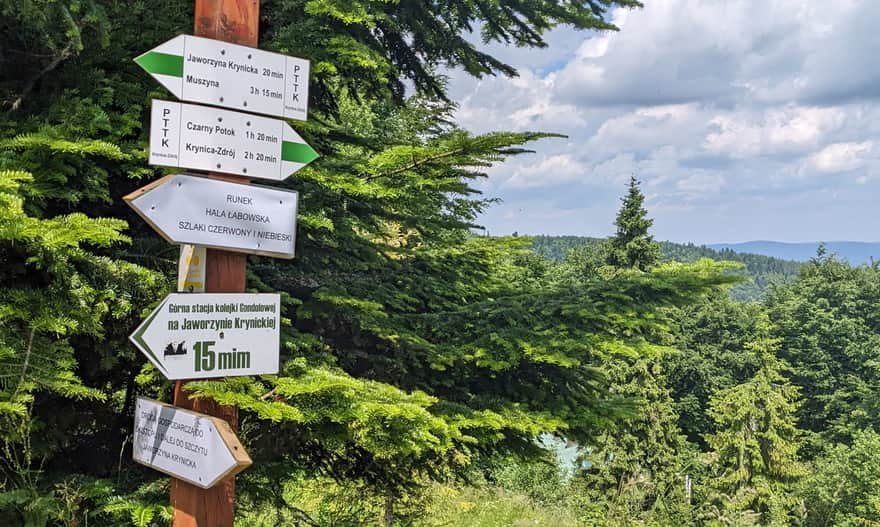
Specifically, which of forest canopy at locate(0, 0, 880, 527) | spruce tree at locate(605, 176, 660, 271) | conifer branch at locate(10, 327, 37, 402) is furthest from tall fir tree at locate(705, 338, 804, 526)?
conifer branch at locate(10, 327, 37, 402)

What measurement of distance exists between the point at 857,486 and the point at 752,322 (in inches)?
715

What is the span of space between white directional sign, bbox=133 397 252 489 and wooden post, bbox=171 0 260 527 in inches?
4.3

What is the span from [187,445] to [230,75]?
150cm

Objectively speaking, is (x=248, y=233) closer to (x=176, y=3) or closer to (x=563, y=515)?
(x=176, y=3)

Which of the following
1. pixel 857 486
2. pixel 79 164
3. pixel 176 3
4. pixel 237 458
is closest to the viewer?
pixel 237 458

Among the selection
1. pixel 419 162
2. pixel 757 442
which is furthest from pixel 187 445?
pixel 757 442

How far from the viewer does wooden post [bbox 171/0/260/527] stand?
272 cm

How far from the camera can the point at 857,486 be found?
77.0 ft

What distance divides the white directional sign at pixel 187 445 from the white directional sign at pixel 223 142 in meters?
1.00

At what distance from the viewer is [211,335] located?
2.60 m

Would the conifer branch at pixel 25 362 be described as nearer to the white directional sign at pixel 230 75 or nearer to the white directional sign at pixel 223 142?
the white directional sign at pixel 223 142

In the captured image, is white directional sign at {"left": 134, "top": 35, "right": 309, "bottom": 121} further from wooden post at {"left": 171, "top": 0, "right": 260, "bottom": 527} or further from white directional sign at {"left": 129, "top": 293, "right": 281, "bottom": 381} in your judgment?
white directional sign at {"left": 129, "top": 293, "right": 281, "bottom": 381}

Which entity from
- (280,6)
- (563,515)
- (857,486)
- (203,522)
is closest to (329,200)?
(280,6)

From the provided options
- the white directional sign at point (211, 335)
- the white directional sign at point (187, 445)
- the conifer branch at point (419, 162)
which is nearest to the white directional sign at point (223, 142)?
the white directional sign at point (211, 335)
